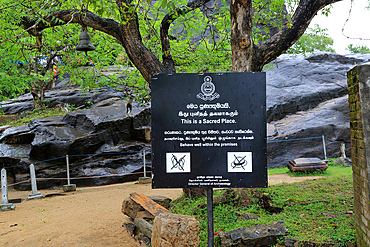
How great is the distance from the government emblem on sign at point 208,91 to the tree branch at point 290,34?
277 centimetres

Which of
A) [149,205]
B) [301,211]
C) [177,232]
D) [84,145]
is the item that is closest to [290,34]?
[301,211]

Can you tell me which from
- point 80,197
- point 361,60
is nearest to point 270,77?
point 361,60

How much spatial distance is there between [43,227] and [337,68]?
1867 cm

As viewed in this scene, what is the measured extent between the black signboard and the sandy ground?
2143 millimetres

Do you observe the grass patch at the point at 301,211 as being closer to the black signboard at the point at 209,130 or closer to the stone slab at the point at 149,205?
the stone slab at the point at 149,205

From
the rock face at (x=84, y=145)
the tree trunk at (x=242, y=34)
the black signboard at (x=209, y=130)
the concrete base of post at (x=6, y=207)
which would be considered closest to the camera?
the black signboard at (x=209, y=130)

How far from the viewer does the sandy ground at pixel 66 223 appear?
178 inches

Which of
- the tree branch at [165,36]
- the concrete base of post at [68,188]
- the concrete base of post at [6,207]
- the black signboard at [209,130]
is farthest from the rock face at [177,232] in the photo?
the concrete base of post at [68,188]

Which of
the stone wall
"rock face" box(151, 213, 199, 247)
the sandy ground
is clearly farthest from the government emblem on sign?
the sandy ground

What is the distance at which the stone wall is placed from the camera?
3.06 meters

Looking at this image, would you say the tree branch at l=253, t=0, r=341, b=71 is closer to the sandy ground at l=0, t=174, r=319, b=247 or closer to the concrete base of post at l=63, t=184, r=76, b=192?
the sandy ground at l=0, t=174, r=319, b=247

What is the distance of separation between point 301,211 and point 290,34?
3.34 meters

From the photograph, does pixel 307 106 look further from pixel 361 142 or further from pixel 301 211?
pixel 361 142

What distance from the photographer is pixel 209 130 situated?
297 cm
